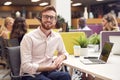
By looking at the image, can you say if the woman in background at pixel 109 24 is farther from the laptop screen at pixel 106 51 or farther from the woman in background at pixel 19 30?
the laptop screen at pixel 106 51

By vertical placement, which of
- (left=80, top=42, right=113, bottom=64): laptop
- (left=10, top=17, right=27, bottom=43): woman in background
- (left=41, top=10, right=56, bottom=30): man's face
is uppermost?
(left=41, top=10, right=56, bottom=30): man's face

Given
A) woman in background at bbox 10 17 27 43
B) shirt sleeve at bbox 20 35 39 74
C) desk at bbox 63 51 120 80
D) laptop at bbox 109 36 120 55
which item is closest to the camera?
desk at bbox 63 51 120 80

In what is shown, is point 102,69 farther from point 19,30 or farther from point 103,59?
point 19,30

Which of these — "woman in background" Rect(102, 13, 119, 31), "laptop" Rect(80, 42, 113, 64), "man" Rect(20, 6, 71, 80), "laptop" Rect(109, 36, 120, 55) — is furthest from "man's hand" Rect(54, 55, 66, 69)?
"woman in background" Rect(102, 13, 119, 31)

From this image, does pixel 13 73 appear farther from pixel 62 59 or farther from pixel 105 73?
pixel 105 73

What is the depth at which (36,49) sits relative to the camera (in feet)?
8.42

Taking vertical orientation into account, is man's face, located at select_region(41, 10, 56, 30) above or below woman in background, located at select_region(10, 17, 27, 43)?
above

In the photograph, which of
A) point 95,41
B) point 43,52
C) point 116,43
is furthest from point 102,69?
point 95,41

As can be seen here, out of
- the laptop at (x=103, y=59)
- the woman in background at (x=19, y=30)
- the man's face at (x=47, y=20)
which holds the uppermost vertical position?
the man's face at (x=47, y=20)

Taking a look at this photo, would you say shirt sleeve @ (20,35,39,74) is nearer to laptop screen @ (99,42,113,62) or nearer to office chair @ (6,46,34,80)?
office chair @ (6,46,34,80)

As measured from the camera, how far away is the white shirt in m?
2.44

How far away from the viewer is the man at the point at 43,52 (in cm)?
246

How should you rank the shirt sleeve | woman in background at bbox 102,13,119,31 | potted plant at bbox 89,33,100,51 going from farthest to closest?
woman in background at bbox 102,13,119,31 → potted plant at bbox 89,33,100,51 → the shirt sleeve

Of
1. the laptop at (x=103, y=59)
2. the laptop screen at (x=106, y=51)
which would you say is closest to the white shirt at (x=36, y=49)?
the laptop at (x=103, y=59)
